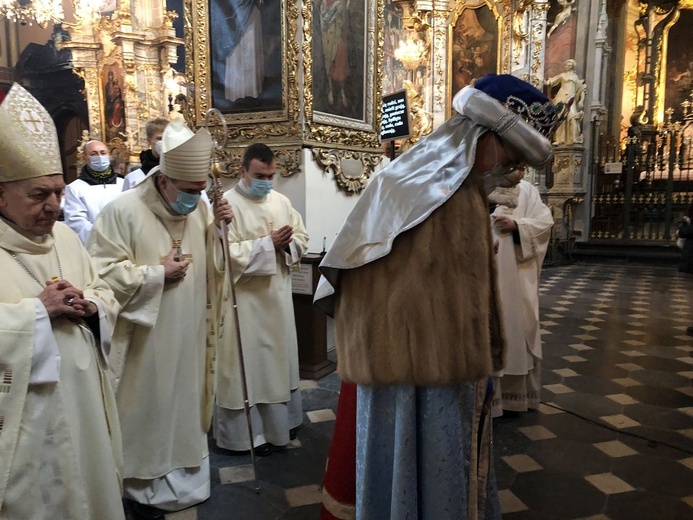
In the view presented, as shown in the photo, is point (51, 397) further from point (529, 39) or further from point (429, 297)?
point (529, 39)

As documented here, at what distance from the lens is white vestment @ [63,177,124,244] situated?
529 centimetres

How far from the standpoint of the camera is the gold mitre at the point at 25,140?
185cm

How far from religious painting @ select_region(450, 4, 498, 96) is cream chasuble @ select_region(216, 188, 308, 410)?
11.1 m

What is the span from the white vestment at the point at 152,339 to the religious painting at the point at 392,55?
1633 centimetres

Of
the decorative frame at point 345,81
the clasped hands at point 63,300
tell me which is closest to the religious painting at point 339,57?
the decorative frame at point 345,81

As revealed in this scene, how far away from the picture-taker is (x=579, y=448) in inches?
144

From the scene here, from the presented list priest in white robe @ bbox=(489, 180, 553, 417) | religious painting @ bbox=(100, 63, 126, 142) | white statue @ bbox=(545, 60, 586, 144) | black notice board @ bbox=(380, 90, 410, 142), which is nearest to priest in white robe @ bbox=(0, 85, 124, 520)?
priest in white robe @ bbox=(489, 180, 553, 417)

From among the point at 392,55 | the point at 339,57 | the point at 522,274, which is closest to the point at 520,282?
the point at 522,274

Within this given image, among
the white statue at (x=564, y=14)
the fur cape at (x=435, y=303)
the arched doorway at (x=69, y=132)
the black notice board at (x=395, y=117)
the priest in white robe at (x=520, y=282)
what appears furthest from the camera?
the arched doorway at (x=69, y=132)

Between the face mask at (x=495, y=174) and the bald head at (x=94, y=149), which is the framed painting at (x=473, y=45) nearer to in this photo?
the bald head at (x=94, y=149)

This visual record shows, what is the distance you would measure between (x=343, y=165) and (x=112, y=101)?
1349 centimetres

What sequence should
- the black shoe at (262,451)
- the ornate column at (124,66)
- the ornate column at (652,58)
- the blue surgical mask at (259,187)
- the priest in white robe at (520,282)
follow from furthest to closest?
the ornate column at (652,58) → the ornate column at (124,66) → the priest in white robe at (520,282) → the blue surgical mask at (259,187) → the black shoe at (262,451)

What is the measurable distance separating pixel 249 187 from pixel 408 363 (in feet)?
7.54

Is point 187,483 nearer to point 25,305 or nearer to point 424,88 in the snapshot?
point 25,305
